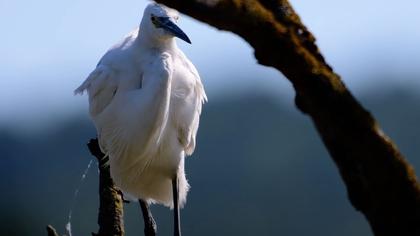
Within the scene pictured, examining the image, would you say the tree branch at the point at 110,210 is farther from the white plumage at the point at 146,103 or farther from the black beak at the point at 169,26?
the black beak at the point at 169,26

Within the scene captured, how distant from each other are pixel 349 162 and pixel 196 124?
2.72 m

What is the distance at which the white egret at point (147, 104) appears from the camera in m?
5.32

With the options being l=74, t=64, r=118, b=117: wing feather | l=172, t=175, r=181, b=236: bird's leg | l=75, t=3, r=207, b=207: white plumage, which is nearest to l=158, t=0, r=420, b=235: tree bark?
l=75, t=3, r=207, b=207: white plumage

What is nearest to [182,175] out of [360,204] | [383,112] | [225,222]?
[360,204]

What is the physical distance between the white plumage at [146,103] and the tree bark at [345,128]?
2.05 m

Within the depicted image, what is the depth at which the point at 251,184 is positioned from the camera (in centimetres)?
2786

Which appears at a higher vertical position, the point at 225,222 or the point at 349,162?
the point at 349,162

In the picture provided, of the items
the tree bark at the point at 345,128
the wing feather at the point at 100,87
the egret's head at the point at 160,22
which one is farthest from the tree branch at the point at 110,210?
the tree bark at the point at 345,128

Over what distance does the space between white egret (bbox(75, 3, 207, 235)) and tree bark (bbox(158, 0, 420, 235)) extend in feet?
6.82

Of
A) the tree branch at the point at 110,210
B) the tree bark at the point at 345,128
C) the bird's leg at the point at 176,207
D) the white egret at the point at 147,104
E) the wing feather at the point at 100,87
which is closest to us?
the tree bark at the point at 345,128

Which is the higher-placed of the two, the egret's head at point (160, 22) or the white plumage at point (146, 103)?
the egret's head at point (160, 22)

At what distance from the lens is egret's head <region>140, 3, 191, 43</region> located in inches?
206

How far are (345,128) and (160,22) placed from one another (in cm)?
232

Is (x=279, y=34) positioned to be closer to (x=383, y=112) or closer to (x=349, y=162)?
(x=349, y=162)
